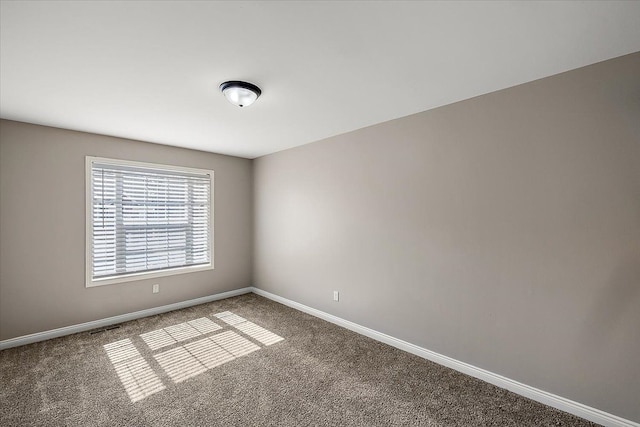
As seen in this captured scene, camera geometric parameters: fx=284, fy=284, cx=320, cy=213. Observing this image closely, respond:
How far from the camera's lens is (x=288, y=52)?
5.84 ft

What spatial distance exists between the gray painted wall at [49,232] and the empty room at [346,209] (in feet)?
0.07

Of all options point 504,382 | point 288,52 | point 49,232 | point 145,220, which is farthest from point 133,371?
point 504,382

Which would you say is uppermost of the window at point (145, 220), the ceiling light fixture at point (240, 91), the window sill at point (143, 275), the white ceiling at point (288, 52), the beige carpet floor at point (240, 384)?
the white ceiling at point (288, 52)

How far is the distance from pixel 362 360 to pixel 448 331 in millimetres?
841

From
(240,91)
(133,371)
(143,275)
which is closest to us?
(240,91)

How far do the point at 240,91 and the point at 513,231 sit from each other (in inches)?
94.4

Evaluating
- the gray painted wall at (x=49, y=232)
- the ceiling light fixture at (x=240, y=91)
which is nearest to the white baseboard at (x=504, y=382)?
the ceiling light fixture at (x=240, y=91)

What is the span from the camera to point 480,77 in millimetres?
2096

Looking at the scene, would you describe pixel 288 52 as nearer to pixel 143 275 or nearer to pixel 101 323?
pixel 143 275

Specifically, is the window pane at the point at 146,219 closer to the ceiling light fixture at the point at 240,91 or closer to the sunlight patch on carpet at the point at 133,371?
the sunlight patch on carpet at the point at 133,371

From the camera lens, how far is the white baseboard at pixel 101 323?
118 inches

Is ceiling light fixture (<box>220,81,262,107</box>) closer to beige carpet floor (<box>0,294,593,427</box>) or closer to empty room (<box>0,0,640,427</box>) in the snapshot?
empty room (<box>0,0,640,427</box>)

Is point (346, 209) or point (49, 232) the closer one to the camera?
point (49, 232)

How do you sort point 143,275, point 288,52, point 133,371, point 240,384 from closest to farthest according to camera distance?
point 288,52, point 240,384, point 133,371, point 143,275
